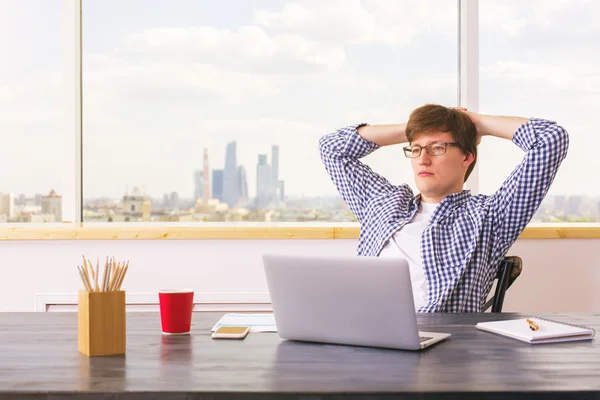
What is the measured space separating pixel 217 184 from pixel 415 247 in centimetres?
123

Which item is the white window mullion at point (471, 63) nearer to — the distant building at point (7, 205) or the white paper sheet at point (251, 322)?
the white paper sheet at point (251, 322)

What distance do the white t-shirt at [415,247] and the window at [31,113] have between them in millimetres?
1668

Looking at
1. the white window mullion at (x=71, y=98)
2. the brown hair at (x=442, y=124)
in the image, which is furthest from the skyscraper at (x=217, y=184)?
the brown hair at (x=442, y=124)

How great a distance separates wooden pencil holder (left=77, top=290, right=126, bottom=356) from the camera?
4.19 feet

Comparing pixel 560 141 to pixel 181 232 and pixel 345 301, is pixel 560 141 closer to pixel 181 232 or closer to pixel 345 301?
pixel 345 301

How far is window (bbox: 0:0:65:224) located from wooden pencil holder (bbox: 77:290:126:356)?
2028 millimetres

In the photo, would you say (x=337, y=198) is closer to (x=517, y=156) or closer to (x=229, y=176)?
(x=229, y=176)

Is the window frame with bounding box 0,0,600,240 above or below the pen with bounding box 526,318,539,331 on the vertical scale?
above

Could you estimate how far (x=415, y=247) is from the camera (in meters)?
2.26

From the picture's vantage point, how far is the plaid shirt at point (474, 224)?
218cm

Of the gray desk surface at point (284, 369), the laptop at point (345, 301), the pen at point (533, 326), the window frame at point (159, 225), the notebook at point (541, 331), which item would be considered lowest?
the gray desk surface at point (284, 369)

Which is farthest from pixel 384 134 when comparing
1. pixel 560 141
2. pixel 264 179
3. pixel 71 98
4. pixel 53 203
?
pixel 53 203

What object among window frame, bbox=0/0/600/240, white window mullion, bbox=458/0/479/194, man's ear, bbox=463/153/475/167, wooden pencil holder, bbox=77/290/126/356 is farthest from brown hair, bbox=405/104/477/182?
wooden pencil holder, bbox=77/290/126/356

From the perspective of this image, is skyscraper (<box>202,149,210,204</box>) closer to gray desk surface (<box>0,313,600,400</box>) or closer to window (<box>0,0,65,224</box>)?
window (<box>0,0,65,224</box>)
